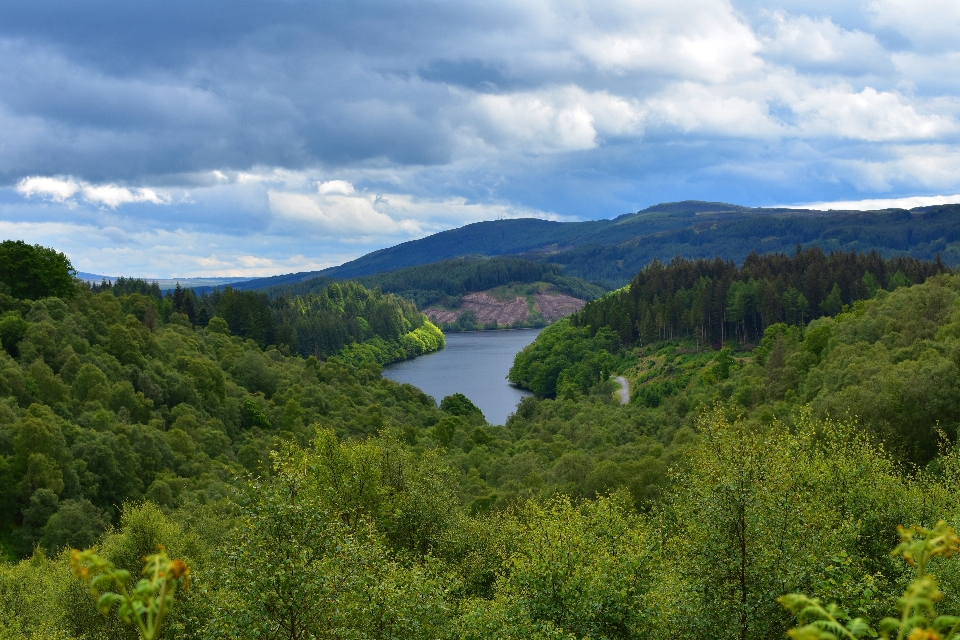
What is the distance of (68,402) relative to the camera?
72.4 m

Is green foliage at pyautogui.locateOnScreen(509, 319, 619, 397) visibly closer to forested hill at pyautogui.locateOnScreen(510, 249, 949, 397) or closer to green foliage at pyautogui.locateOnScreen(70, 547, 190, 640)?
forested hill at pyautogui.locateOnScreen(510, 249, 949, 397)

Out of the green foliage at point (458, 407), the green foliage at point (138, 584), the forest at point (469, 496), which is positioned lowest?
the green foliage at point (458, 407)

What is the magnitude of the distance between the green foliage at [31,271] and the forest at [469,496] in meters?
1.35

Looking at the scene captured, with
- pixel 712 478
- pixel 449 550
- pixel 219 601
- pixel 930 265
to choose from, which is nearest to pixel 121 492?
pixel 449 550

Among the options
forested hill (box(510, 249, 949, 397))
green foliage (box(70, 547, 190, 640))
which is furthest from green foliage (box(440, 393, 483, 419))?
green foliage (box(70, 547, 190, 640))

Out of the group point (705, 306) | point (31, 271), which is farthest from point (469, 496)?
point (705, 306)

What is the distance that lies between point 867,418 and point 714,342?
9616cm

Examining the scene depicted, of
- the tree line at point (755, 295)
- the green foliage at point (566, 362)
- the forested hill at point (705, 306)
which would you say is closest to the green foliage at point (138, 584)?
the forested hill at point (705, 306)

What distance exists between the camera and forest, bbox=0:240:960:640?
63.6ft

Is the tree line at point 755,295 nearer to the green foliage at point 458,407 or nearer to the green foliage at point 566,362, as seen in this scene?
the green foliage at point 566,362

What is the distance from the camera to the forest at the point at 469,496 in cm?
1938

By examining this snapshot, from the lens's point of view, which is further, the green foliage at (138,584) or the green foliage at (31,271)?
the green foliage at (31,271)

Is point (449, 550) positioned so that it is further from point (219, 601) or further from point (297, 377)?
point (297, 377)

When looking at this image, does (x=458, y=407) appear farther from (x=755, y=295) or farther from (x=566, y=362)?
(x=755, y=295)
